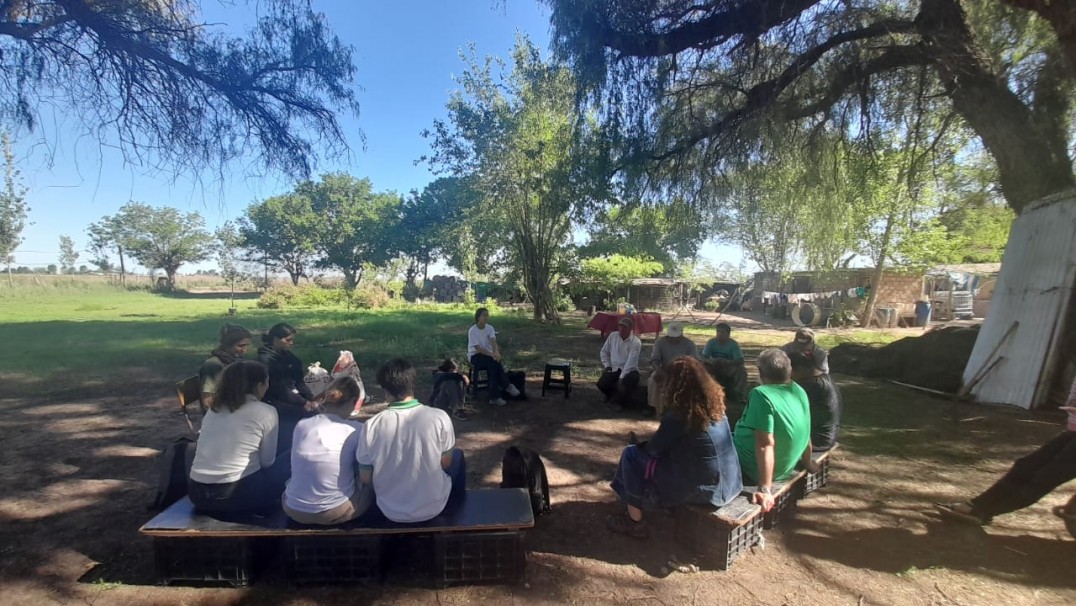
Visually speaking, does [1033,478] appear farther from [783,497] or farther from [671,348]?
[671,348]

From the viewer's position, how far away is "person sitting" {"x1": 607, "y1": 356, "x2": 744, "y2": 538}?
9.75 feet

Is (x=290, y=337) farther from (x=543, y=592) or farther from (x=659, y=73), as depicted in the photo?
(x=659, y=73)

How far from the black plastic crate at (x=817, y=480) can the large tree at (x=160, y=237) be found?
5473 cm

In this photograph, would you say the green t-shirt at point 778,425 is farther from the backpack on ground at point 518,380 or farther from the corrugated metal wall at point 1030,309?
the corrugated metal wall at point 1030,309

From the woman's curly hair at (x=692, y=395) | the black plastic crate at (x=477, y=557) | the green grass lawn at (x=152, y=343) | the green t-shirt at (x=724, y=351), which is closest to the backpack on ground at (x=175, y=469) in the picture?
the black plastic crate at (x=477, y=557)

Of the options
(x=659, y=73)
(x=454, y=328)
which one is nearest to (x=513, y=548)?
(x=659, y=73)

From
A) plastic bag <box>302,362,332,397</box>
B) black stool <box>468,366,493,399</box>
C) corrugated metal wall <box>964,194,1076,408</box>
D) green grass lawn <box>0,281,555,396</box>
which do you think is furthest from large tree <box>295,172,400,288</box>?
corrugated metal wall <box>964,194,1076,408</box>

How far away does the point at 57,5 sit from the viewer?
4.57 meters

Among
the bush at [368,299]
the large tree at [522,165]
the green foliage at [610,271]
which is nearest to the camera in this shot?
the large tree at [522,165]

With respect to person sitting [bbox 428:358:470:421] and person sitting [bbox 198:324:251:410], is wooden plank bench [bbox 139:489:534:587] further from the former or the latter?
person sitting [bbox 428:358:470:421]

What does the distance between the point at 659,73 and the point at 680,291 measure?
865 inches

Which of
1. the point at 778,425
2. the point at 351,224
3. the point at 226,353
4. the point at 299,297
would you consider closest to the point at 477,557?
the point at 778,425

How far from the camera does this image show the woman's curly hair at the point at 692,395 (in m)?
2.97

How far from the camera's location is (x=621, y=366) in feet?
21.9
